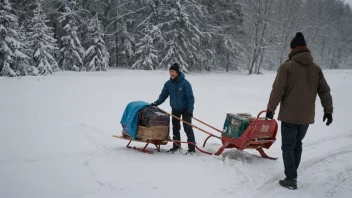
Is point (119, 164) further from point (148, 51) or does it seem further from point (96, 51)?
point (96, 51)

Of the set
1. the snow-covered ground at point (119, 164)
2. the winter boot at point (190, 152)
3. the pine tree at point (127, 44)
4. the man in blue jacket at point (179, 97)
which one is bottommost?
the winter boot at point (190, 152)

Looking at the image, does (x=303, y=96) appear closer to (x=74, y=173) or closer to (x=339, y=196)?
(x=339, y=196)

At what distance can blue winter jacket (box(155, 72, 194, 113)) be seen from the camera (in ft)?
20.4

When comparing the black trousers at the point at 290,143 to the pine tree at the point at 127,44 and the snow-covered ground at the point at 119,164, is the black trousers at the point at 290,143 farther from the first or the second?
the pine tree at the point at 127,44

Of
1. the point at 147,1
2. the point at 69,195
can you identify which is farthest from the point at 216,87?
the point at 69,195

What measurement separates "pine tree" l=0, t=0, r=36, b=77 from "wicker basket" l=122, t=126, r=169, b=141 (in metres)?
16.5

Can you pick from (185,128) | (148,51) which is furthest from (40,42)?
(185,128)

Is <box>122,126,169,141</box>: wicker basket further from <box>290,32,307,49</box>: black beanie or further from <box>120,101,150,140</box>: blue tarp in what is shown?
<box>290,32,307,49</box>: black beanie

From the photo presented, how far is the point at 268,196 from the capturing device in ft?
13.6

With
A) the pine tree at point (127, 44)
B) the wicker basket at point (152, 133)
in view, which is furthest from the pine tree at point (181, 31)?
the wicker basket at point (152, 133)

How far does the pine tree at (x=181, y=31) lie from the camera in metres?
24.6

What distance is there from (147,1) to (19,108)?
19410 millimetres

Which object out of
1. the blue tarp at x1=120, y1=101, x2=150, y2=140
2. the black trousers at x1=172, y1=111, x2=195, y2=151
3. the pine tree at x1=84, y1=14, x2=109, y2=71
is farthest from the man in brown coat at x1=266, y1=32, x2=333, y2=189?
the pine tree at x1=84, y1=14, x2=109, y2=71

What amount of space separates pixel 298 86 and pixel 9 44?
20.0m
